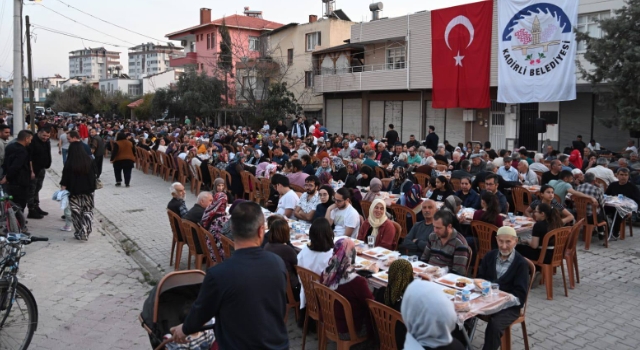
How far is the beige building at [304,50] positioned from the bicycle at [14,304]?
3126 centimetres

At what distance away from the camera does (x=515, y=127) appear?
2241 centimetres

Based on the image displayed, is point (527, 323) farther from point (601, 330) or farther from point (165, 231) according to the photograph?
point (165, 231)

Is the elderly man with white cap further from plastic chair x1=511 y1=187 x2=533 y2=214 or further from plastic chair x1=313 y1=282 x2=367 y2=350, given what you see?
plastic chair x1=511 y1=187 x2=533 y2=214

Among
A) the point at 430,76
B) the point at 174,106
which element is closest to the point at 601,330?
the point at 430,76

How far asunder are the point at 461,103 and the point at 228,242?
61.9ft

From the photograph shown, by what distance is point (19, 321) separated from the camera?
516 centimetres

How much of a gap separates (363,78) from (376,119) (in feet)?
8.02

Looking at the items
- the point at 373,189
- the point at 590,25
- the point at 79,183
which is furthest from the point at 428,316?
the point at 590,25

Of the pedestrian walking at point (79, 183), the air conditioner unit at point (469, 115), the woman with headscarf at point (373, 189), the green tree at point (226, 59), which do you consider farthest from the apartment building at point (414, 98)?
the pedestrian walking at point (79, 183)

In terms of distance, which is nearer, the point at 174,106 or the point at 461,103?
the point at 461,103

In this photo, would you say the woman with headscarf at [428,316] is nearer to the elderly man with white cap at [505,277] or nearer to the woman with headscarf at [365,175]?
the elderly man with white cap at [505,277]

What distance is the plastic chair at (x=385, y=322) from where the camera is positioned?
434cm

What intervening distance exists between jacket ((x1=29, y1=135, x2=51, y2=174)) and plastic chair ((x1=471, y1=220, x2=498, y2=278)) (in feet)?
27.1

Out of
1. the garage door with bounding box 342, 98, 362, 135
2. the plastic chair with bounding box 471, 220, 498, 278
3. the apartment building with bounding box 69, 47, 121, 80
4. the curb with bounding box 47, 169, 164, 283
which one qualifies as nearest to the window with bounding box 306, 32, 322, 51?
the garage door with bounding box 342, 98, 362, 135
